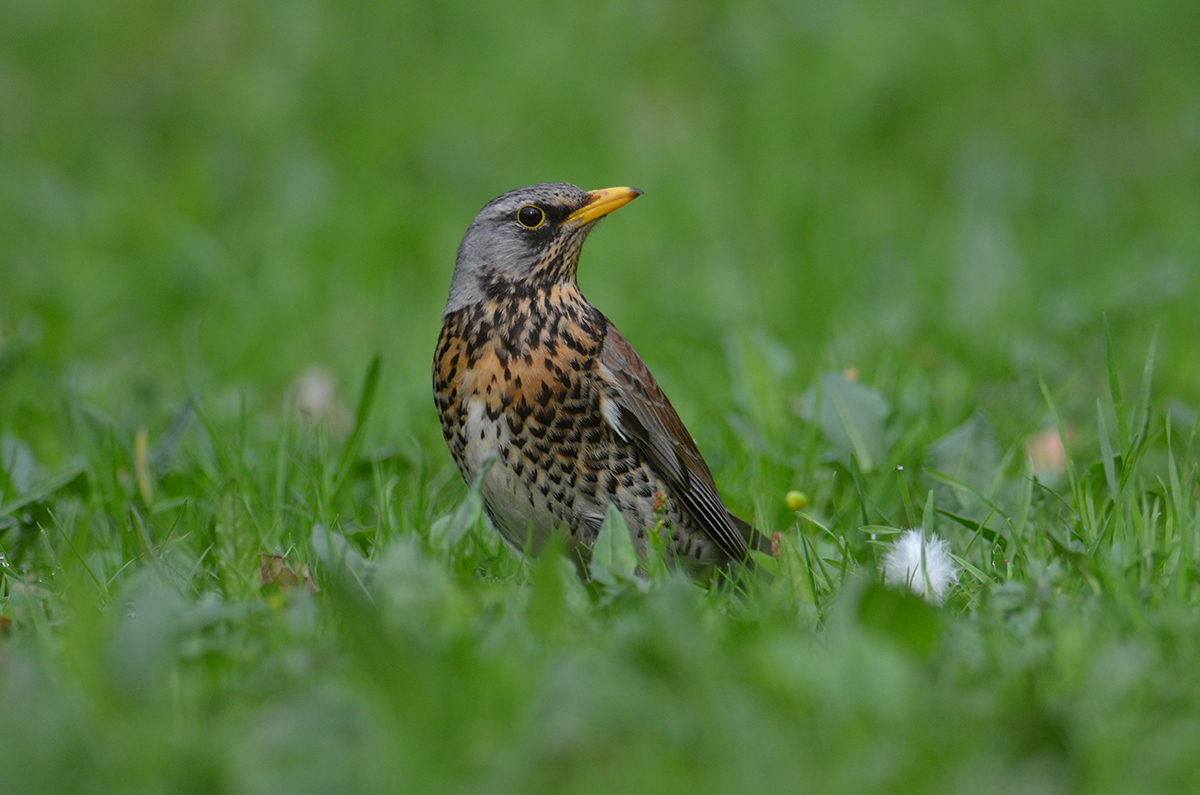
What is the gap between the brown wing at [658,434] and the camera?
4.04 metres

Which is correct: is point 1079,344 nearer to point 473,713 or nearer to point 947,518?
point 947,518

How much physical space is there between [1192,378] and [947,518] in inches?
91.6

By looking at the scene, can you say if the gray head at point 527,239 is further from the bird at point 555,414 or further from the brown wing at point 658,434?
the brown wing at point 658,434

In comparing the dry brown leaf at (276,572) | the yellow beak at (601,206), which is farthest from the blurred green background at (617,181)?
the dry brown leaf at (276,572)

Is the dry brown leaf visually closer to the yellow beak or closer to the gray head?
the gray head

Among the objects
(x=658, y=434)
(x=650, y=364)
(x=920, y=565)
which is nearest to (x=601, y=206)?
(x=658, y=434)

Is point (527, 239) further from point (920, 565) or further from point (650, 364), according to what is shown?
point (650, 364)

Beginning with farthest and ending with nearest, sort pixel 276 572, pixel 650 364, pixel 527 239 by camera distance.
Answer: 1. pixel 650 364
2. pixel 527 239
3. pixel 276 572

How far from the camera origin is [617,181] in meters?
8.66

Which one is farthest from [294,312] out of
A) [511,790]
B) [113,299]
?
[511,790]

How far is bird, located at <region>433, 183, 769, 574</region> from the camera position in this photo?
3922 mm

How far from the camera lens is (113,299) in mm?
7074

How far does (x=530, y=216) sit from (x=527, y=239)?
92 millimetres

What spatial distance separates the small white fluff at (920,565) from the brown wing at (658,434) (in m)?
0.70
